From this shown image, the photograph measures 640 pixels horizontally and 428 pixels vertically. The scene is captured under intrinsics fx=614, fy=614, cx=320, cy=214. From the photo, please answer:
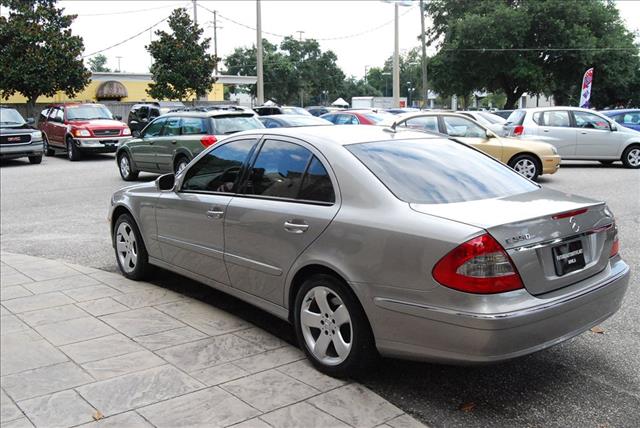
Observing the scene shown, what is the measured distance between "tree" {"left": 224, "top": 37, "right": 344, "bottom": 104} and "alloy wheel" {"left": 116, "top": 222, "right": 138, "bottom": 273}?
73999mm

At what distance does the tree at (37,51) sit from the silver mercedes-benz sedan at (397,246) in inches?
989

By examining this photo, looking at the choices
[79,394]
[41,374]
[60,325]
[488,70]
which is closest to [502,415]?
[79,394]

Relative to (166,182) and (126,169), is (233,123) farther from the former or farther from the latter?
(166,182)

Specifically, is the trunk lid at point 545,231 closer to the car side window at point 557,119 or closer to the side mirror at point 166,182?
the side mirror at point 166,182

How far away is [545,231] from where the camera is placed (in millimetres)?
3385

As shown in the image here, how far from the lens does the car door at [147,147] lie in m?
13.6

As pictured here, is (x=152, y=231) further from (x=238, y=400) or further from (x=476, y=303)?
(x=476, y=303)

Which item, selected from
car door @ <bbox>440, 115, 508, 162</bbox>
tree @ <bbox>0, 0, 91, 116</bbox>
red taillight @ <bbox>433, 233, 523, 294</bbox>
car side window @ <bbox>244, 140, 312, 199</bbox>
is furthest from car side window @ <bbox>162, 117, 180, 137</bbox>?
tree @ <bbox>0, 0, 91, 116</bbox>

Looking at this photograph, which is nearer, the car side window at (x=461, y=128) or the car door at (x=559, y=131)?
the car side window at (x=461, y=128)

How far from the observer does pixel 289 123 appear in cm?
1523

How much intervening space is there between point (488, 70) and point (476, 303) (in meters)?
40.5

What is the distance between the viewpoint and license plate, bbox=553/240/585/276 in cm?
344

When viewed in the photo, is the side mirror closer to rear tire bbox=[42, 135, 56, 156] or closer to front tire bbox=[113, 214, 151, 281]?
front tire bbox=[113, 214, 151, 281]

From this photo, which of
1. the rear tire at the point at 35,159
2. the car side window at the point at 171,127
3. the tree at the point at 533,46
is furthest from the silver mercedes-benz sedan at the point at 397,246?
the tree at the point at 533,46
